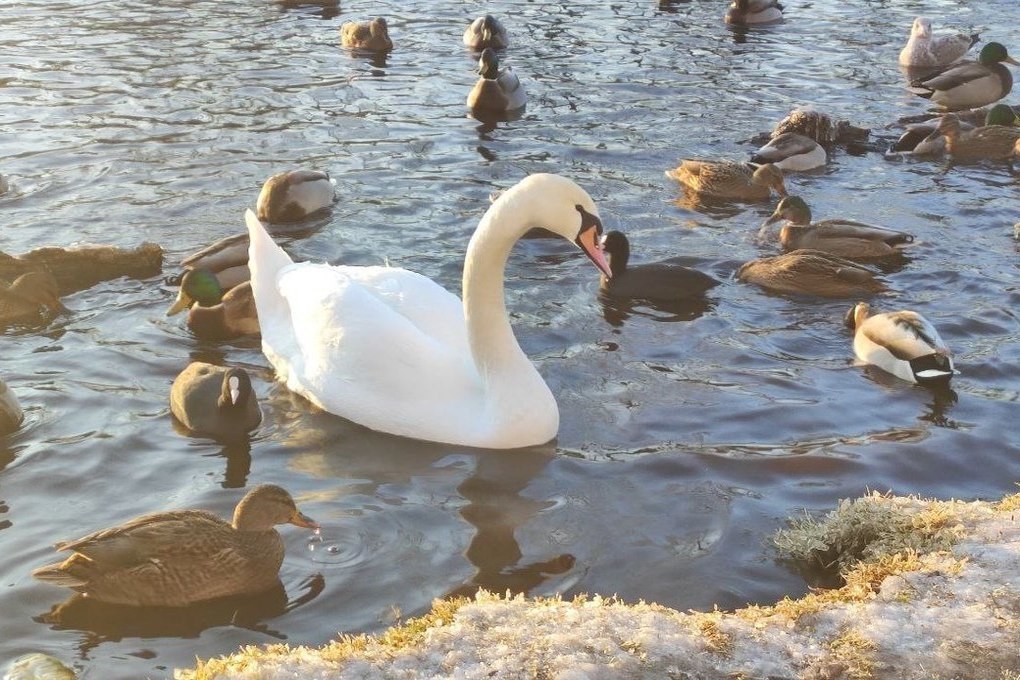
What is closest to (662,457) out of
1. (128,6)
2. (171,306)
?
(171,306)

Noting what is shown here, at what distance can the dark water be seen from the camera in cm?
681

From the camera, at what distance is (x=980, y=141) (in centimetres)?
1455

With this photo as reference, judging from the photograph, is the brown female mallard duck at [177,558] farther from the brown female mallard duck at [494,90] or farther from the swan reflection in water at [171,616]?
the brown female mallard duck at [494,90]

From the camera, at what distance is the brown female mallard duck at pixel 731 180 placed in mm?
13125

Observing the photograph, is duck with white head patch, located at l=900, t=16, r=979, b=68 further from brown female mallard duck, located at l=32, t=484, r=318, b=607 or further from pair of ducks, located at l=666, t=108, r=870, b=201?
brown female mallard duck, located at l=32, t=484, r=318, b=607

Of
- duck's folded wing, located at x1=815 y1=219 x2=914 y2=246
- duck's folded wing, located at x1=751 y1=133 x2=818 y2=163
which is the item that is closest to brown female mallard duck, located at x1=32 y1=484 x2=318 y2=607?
duck's folded wing, located at x1=815 y1=219 x2=914 y2=246

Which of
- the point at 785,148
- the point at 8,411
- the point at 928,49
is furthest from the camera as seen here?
the point at 928,49

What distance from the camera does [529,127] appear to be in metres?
15.6

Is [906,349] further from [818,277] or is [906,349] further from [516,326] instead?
[516,326]

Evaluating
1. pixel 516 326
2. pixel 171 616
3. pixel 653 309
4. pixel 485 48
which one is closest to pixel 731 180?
pixel 653 309

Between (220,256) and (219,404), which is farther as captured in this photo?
(220,256)

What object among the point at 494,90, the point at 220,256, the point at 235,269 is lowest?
the point at 235,269

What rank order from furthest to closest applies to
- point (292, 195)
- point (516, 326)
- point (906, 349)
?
point (292, 195), point (516, 326), point (906, 349)

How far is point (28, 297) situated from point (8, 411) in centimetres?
209
